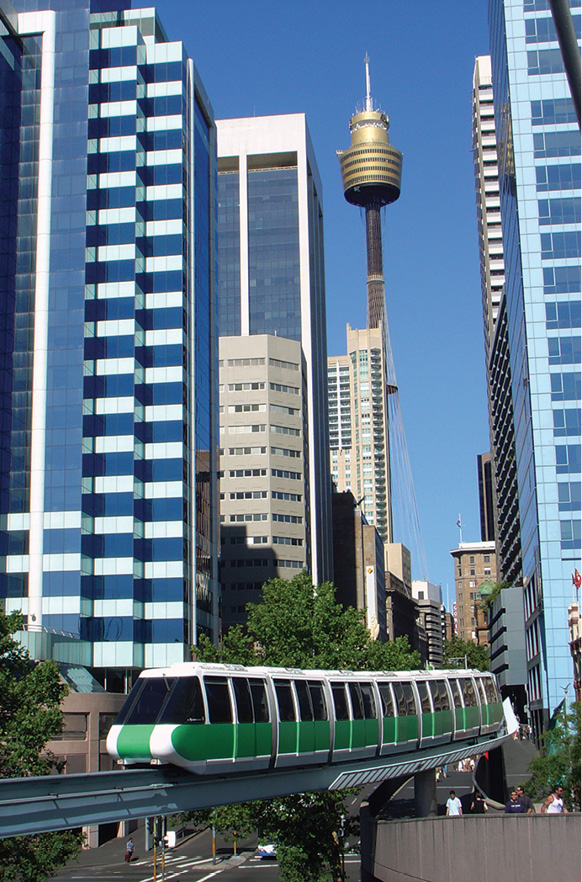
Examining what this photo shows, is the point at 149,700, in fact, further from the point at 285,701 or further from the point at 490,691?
the point at 490,691

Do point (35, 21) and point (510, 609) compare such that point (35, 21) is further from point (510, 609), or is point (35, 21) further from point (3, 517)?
point (510, 609)

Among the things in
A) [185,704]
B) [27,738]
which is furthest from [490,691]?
[185,704]

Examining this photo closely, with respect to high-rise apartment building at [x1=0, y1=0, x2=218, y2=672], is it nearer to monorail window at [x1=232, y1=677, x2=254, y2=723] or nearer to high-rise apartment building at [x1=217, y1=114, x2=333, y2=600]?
high-rise apartment building at [x1=217, y1=114, x2=333, y2=600]

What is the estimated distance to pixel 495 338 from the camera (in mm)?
154375

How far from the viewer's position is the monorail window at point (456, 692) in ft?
154

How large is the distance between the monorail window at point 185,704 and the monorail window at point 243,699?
1.78 meters

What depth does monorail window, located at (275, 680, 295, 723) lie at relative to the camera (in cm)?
3128

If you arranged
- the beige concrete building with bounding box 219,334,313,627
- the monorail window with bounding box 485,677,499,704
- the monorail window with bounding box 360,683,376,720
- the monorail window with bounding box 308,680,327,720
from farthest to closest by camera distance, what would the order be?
the beige concrete building with bounding box 219,334,313,627, the monorail window with bounding box 485,677,499,704, the monorail window with bounding box 360,683,376,720, the monorail window with bounding box 308,680,327,720

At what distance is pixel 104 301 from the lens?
9462 centimetres

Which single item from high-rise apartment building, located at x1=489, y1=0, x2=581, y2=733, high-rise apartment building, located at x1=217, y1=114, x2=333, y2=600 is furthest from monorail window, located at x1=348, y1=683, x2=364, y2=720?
high-rise apartment building, located at x1=217, y1=114, x2=333, y2=600

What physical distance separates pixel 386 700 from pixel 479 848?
23.4 feet

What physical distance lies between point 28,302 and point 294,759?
7006cm

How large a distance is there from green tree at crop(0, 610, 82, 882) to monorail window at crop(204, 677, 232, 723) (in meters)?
16.1

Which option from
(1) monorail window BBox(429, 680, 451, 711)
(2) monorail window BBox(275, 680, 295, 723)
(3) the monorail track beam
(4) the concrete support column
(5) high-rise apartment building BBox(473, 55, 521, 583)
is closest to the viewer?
(3) the monorail track beam
